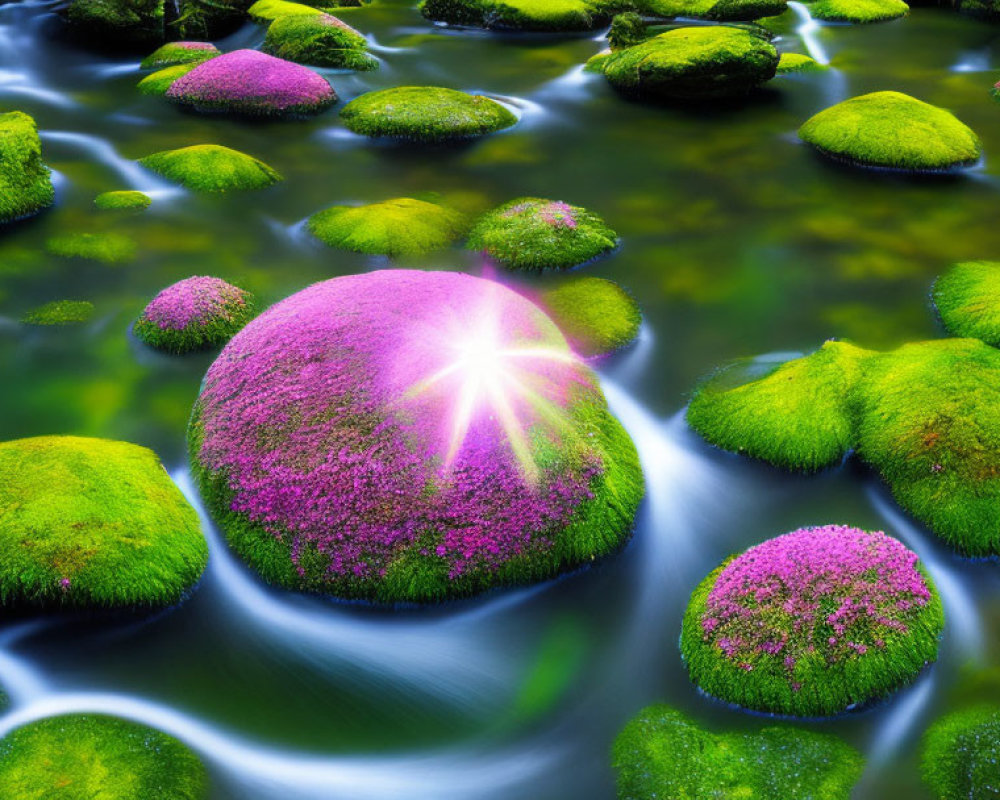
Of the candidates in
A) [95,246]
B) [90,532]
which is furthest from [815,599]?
[95,246]

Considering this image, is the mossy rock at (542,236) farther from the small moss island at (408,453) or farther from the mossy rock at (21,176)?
the mossy rock at (21,176)

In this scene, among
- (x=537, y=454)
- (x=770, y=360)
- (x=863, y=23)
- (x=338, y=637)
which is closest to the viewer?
(x=338, y=637)

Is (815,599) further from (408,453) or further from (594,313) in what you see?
(594,313)

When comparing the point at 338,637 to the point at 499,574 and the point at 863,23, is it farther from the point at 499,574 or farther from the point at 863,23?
the point at 863,23

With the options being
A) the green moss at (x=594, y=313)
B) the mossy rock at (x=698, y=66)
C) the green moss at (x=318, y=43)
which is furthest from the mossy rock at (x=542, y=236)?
the green moss at (x=318, y=43)

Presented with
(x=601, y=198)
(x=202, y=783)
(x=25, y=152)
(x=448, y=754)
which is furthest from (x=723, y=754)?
(x=25, y=152)
